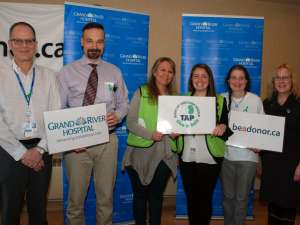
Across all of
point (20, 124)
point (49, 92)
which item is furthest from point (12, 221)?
point (49, 92)

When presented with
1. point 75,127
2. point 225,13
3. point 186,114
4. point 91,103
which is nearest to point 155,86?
point 186,114

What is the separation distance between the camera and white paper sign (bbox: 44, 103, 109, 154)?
2660 mm

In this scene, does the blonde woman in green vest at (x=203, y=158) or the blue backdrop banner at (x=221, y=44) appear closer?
the blonde woman in green vest at (x=203, y=158)

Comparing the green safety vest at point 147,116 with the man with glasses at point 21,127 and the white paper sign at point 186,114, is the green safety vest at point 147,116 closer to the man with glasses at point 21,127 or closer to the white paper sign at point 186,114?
the white paper sign at point 186,114

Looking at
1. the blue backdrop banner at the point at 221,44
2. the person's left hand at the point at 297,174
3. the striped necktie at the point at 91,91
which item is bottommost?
the person's left hand at the point at 297,174

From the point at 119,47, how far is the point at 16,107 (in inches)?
64.8

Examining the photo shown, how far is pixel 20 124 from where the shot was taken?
249cm

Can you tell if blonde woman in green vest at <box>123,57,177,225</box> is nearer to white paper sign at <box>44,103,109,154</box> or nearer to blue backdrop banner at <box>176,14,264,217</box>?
white paper sign at <box>44,103,109,154</box>

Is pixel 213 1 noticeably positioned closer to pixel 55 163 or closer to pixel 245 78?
pixel 245 78

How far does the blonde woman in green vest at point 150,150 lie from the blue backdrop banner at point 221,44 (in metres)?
1.07

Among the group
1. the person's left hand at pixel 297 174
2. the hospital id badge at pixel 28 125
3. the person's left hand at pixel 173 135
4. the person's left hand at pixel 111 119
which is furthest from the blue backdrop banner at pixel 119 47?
the person's left hand at pixel 297 174

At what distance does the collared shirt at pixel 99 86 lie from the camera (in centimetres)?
299

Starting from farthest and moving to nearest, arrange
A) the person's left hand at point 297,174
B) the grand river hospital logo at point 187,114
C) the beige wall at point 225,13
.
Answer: the beige wall at point 225,13 < the grand river hospital logo at point 187,114 < the person's left hand at point 297,174

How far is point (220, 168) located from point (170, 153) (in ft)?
1.64
